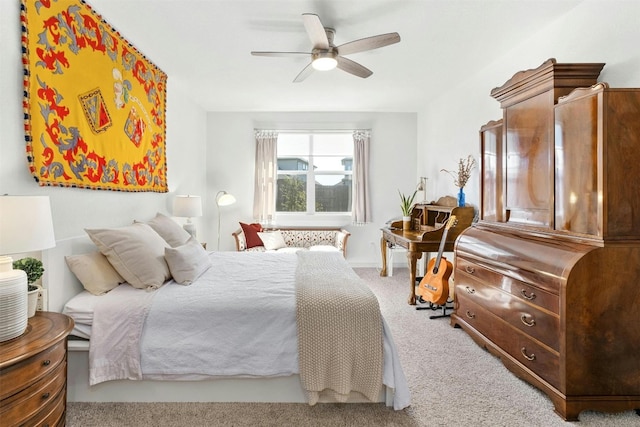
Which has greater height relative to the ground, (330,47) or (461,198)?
(330,47)

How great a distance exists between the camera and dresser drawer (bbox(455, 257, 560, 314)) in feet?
6.09

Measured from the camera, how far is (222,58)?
10.7 ft

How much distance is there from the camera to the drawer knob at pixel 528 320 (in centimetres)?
199

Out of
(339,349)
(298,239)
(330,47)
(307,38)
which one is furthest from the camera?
(298,239)

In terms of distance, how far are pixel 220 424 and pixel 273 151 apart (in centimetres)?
423

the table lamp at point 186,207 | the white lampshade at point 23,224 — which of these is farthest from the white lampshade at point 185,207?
the white lampshade at point 23,224

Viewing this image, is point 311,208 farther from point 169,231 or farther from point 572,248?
point 572,248

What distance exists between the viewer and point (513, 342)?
2.17 metres

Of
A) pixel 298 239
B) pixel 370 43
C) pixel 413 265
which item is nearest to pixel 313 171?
pixel 298 239

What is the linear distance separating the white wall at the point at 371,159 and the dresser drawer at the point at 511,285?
2630 mm

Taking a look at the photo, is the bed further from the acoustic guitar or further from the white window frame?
the white window frame

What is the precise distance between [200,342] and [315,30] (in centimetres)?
218

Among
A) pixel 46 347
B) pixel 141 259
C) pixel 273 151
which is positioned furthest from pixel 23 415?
pixel 273 151

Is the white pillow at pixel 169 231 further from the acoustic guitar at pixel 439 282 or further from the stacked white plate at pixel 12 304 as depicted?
the acoustic guitar at pixel 439 282
